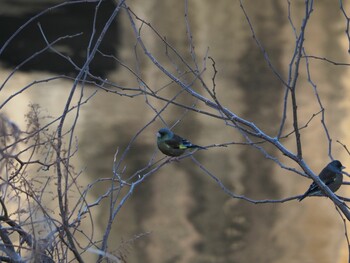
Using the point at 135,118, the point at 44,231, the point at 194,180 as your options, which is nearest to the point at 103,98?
the point at 135,118

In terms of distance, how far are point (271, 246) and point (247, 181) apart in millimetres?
993

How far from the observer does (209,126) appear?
9992 millimetres

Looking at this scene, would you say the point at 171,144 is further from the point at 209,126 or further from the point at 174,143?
the point at 209,126

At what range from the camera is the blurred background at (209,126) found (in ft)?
25.7

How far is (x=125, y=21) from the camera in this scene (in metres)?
14.7

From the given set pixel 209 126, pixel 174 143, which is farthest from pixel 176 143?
pixel 209 126

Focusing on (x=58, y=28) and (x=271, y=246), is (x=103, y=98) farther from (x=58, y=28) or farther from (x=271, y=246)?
(x=271, y=246)

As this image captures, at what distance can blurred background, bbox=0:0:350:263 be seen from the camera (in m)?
7.82

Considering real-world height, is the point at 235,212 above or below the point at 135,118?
below

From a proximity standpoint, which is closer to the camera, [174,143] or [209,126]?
[174,143]

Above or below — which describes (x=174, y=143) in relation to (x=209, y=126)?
below

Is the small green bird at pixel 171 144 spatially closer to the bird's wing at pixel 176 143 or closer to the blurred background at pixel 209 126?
the bird's wing at pixel 176 143

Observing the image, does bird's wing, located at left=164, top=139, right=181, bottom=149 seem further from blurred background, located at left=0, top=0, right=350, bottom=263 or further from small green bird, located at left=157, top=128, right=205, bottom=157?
blurred background, located at left=0, top=0, right=350, bottom=263

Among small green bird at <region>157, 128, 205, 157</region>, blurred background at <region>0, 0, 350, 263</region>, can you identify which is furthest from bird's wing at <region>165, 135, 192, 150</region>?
blurred background at <region>0, 0, 350, 263</region>
